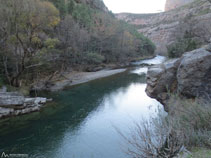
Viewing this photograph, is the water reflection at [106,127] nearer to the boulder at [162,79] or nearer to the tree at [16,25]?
the boulder at [162,79]

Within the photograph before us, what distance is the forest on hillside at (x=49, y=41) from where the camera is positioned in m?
14.4

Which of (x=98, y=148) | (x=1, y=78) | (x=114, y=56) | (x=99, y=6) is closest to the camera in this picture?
(x=98, y=148)

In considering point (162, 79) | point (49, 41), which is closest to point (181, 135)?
point (162, 79)

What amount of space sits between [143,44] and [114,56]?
72.8ft

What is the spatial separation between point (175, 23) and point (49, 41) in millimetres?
62931

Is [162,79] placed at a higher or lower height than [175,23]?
lower

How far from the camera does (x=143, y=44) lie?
2325 inches

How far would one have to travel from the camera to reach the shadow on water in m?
8.84

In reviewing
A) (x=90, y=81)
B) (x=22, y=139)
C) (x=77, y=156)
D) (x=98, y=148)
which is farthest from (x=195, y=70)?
(x=90, y=81)

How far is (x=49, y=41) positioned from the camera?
62.5 feet

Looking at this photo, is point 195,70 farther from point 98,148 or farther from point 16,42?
point 16,42

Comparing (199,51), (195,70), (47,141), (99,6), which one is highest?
(99,6)

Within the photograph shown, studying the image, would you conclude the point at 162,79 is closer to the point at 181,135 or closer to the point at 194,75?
the point at 194,75

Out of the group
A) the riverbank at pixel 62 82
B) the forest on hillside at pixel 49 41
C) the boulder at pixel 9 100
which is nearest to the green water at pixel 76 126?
the boulder at pixel 9 100
